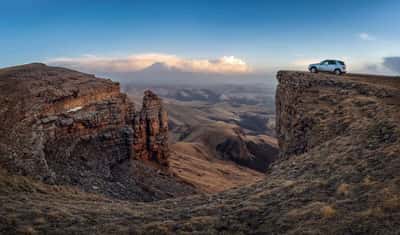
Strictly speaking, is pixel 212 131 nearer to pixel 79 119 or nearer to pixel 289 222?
pixel 79 119

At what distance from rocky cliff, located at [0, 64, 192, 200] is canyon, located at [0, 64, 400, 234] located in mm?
127

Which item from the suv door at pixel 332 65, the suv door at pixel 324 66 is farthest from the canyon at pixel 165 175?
the suv door at pixel 332 65

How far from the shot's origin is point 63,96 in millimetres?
31594

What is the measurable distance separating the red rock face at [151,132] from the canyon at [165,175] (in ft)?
0.96

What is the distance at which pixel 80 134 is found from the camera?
33719 millimetres

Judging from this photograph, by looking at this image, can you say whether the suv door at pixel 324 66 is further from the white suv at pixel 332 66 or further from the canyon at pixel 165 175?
the canyon at pixel 165 175

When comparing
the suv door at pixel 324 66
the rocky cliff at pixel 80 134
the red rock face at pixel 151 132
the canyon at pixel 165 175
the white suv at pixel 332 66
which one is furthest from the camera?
the red rock face at pixel 151 132

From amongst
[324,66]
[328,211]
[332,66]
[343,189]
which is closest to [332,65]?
[332,66]

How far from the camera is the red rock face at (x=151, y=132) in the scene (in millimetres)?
44188

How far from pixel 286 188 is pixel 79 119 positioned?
81.5 ft

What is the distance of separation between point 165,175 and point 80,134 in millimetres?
12581

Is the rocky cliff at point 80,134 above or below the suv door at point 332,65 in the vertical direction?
below

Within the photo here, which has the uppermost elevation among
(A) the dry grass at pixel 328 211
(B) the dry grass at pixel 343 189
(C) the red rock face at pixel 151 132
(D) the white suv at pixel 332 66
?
(D) the white suv at pixel 332 66

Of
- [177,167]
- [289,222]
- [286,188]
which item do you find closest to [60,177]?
[286,188]
